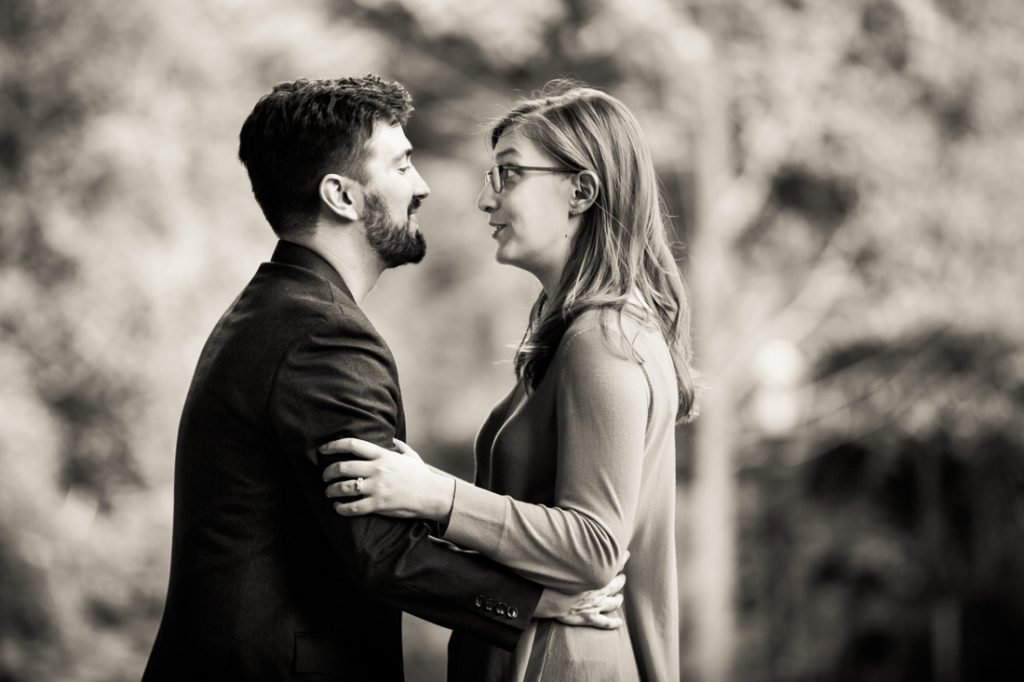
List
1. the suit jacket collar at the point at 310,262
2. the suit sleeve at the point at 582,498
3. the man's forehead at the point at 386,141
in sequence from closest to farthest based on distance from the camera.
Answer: the suit sleeve at the point at 582,498 → the suit jacket collar at the point at 310,262 → the man's forehead at the point at 386,141

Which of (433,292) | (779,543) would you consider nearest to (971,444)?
(779,543)

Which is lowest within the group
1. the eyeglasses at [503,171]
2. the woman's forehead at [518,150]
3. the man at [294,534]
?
the man at [294,534]

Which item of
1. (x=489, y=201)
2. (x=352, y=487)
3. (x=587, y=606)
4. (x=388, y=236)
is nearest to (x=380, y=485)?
(x=352, y=487)

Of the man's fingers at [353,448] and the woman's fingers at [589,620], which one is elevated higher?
the man's fingers at [353,448]

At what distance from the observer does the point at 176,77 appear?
8.80 meters

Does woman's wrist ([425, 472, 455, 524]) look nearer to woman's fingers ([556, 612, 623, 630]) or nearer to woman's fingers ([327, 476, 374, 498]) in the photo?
woman's fingers ([327, 476, 374, 498])

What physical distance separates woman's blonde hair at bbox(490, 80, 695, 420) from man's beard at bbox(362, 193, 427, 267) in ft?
1.22

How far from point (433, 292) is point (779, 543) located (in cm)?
434

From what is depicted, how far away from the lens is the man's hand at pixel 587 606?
275 cm

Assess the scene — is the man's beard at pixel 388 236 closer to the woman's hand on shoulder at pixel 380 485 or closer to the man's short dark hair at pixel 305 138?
the man's short dark hair at pixel 305 138

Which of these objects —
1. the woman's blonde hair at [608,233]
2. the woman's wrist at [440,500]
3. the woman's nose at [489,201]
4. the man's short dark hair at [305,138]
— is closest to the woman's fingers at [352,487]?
the woman's wrist at [440,500]

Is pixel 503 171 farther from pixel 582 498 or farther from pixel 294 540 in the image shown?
pixel 294 540

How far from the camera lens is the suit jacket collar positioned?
2865 mm

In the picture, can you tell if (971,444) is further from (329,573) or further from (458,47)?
(329,573)
